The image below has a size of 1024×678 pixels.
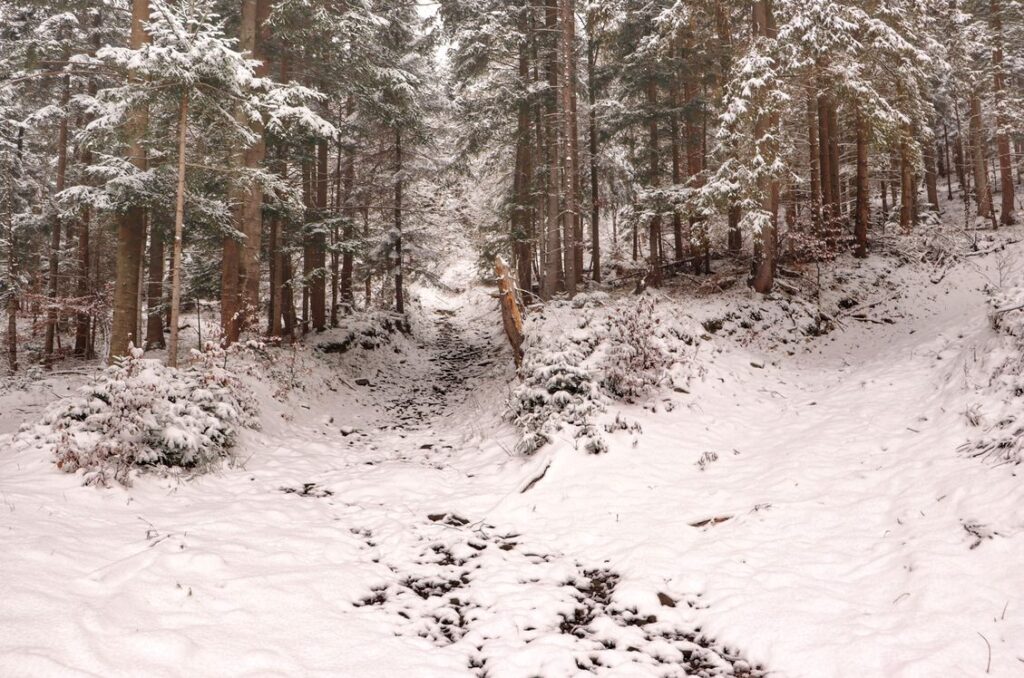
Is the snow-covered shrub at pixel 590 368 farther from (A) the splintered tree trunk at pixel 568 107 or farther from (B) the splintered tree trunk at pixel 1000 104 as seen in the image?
(B) the splintered tree trunk at pixel 1000 104

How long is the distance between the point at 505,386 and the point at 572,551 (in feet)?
23.7

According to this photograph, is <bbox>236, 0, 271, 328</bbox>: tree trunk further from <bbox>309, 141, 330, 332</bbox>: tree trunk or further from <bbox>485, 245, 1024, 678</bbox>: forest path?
<bbox>485, 245, 1024, 678</bbox>: forest path

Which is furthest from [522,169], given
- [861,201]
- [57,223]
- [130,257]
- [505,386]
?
[57,223]

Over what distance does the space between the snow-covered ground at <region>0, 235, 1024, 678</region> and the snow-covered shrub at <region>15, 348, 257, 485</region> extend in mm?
307

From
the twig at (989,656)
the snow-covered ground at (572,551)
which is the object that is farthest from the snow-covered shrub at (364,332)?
the twig at (989,656)

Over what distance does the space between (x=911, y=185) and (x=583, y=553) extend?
27054 millimetres

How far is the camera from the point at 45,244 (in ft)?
67.1

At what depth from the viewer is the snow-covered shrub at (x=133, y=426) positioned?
21.7 ft

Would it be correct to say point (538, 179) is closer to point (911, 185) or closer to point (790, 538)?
point (790, 538)

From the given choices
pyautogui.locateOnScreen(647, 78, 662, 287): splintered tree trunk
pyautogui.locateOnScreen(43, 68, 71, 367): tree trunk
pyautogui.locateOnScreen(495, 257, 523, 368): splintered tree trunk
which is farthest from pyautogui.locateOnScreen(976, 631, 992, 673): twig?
pyautogui.locateOnScreen(43, 68, 71, 367): tree trunk

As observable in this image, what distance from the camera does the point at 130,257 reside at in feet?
32.6

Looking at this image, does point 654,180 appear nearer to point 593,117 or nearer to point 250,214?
point 593,117

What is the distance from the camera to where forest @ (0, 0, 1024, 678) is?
4316mm

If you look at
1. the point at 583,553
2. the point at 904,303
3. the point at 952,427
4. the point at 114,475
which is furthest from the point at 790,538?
the point at 904,303
